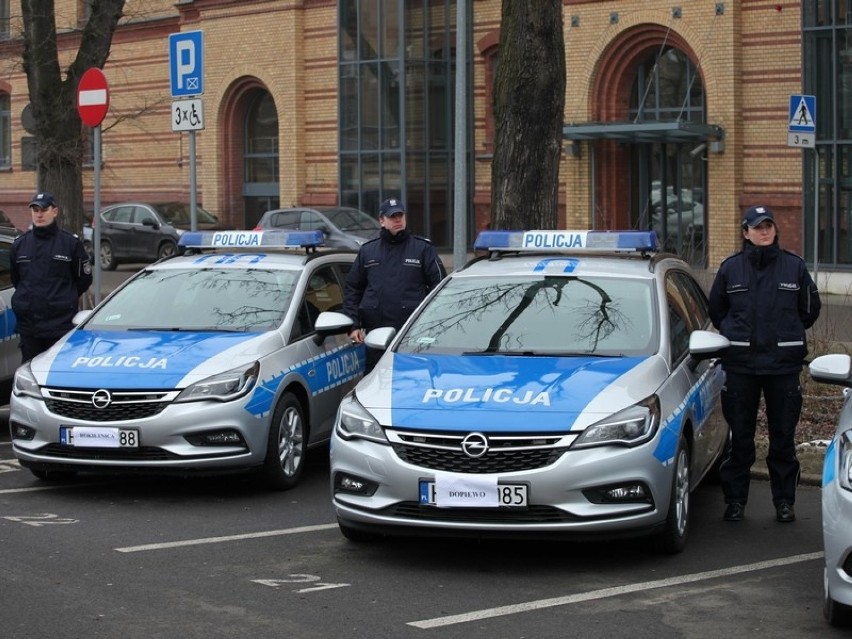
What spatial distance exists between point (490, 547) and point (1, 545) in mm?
2605

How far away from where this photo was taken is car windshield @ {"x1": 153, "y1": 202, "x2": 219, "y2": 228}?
32.5m

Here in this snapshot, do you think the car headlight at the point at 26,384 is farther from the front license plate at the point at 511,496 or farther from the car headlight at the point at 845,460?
the car headlight at the point at 845,460

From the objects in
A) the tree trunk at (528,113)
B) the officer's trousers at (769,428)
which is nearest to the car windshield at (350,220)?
the tree trunk at (528,113)

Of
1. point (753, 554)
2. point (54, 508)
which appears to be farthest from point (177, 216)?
point (753, 554)

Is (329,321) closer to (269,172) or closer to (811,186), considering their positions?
(811,186)

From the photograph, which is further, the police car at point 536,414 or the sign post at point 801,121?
the sign post at point 801,121

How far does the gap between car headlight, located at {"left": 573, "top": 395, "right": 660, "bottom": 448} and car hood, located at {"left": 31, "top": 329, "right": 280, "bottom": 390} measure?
2.87 metres

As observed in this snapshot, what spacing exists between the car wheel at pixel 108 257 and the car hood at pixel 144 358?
23.4 m

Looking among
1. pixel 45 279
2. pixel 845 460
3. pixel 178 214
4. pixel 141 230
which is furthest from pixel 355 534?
pixel 178 214

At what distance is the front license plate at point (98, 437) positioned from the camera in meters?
9.08

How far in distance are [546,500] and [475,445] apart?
43 centimetres

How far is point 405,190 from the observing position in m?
32.9

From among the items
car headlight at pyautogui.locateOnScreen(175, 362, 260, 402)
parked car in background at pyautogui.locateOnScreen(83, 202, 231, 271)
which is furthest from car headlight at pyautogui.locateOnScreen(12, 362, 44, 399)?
parked car in background at pyautogui.locateOnScreen(83, 202, 231, 271)

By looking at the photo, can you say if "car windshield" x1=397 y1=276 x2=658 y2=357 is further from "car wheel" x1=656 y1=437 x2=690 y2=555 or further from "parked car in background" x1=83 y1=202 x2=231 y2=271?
"parked car in background" x1=83 y1=202 x2=231 y2=271
